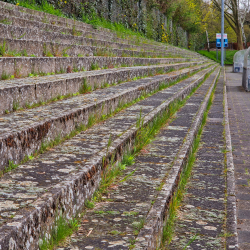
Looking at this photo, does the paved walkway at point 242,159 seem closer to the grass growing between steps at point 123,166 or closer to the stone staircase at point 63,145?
the stone staircase at point 63,145

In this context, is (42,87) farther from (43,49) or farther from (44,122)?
(43,49)

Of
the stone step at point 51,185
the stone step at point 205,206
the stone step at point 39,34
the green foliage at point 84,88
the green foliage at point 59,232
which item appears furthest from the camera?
the stone step at point 39,34

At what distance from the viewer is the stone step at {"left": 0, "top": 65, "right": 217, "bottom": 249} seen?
1377mm

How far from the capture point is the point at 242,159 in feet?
13.6

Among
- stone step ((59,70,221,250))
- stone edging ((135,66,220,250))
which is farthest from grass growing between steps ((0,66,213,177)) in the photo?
stone edging ((135,66,220,250))

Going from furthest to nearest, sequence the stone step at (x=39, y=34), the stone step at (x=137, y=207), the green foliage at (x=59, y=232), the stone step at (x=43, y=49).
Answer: the stone step at (x=39, y=34)
the stone step at (x=43, y=49)
the stone step at (x=137, y=207)
the green foliage at (x=59, y=232)

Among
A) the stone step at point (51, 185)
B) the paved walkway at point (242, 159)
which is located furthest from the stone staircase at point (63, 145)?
the paved walkway at point (242, 159)

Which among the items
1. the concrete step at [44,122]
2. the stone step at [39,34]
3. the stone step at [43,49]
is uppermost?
the stone step at [39,34]

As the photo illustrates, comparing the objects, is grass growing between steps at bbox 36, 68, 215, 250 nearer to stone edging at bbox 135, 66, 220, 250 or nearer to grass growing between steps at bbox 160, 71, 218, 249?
stone edging at bbox 135, 66, 220, 250

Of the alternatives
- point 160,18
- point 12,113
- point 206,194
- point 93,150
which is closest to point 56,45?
point 12,113

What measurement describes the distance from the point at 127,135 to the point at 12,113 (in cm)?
96

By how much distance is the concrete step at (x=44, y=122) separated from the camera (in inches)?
77.4

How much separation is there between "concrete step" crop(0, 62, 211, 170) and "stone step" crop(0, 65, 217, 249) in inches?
3.6

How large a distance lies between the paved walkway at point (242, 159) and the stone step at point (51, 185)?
1.03 m
